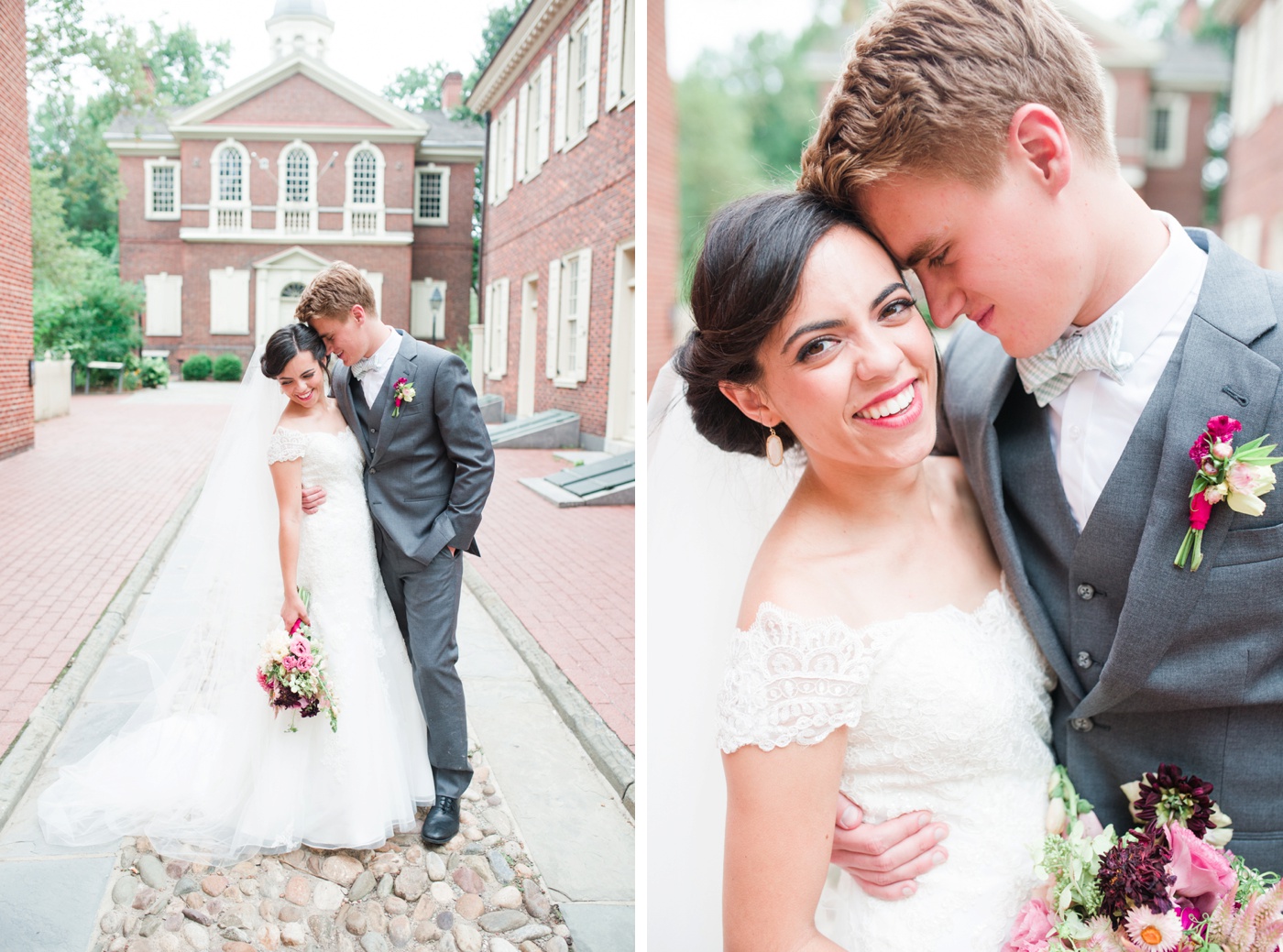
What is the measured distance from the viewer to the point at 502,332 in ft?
7.68

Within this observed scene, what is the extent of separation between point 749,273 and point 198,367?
133cm

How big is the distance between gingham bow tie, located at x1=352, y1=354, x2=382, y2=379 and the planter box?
58 cm

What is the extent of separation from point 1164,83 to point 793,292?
19.7 ft

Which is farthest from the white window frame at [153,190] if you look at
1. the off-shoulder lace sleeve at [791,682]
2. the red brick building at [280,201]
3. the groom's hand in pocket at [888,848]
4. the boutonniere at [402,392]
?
the groom's hand in pocket at [888,848]

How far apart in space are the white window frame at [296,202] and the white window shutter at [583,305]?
0.74 m

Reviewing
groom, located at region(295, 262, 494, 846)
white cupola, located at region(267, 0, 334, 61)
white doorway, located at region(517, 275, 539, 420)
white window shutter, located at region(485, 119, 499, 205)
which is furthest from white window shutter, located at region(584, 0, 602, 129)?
groom, located at region(295, 262, 494, 846)

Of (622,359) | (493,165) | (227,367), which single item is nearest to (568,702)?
(622,359)

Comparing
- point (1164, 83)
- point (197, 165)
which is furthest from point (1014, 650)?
point (1164, 83)

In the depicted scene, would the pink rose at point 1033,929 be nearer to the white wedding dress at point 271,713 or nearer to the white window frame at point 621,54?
the white wedding dress at point 271,713

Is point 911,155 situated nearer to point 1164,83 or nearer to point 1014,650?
point 1014,650

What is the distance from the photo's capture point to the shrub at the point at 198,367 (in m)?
1.96

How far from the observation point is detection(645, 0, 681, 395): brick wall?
7.41ft

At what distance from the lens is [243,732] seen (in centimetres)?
220

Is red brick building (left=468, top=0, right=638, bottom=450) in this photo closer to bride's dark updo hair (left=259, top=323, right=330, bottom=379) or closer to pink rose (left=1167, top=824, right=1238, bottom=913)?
bride's dark updo hair (left=259, top=323, right=330, bottom=379)
